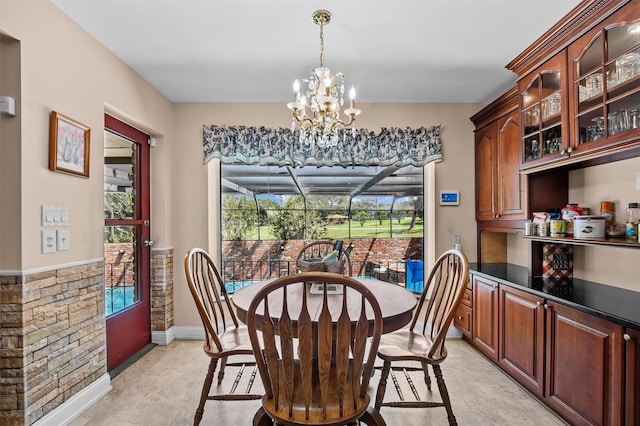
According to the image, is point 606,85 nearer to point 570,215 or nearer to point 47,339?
→ point 570,215

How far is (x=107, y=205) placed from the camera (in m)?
2.92

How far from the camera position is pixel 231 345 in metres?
2.15

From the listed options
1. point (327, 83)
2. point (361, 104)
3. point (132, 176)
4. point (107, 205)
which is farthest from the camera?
point (361, 104)

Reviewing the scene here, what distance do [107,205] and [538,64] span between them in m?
3.47

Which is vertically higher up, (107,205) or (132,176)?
(132,176)

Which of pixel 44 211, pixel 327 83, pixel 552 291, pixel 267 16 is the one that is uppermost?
pixel 267 16

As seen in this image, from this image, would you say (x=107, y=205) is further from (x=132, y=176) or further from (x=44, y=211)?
(x=44, y=211)

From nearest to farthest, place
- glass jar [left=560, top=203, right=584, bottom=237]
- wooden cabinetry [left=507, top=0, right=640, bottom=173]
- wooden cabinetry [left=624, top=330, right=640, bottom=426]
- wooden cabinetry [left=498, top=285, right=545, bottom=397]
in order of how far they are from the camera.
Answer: wooden cabinetry [left=624, top=330, right=640, bottom=426] < wooden cabinetry [left=507, top=0, right=640, bottom=173] < wooden cabinetry [left=498, top=285, right=545, bottom=397] < glass jar [left=560, top=203, right=584, bottom=237]

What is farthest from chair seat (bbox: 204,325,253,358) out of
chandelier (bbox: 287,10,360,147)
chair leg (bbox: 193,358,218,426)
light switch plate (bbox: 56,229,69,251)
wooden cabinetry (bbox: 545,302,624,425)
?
wooden cabinetry (bbox: 545,302,624,425)

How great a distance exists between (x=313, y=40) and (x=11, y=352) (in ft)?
8.53

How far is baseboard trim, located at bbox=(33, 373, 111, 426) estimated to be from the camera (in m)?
2.08

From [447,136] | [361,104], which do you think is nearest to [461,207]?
[447,136]

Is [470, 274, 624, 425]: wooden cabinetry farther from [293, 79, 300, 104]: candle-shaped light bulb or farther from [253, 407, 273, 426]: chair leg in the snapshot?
[293, 79, 300, 104]: candle-shaped light bulb

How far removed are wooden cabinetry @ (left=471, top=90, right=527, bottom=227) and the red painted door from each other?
3.36 meters
